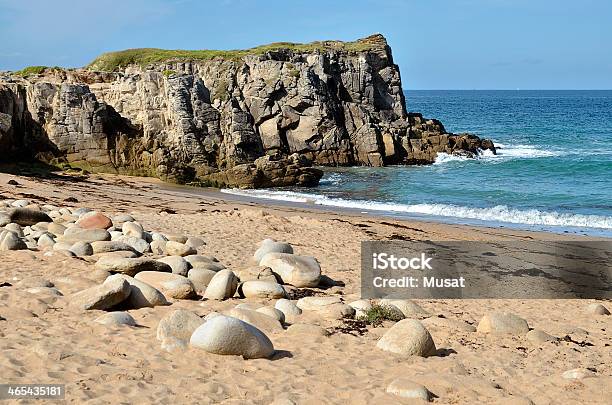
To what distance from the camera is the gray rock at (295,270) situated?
38.8 ft

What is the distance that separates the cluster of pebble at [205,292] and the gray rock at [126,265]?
2 centimetres

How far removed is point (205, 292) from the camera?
34.4 ft

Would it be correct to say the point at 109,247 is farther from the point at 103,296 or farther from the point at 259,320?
the point at 259,320

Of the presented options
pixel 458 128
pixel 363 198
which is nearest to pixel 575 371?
pixel 363 198

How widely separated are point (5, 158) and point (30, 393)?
97.3 feet

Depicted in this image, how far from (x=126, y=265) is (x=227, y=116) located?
27258mm

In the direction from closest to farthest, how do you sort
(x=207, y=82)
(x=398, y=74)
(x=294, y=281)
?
(x=294, y=281)
(x=207, y=82)
(x=398, y=74)

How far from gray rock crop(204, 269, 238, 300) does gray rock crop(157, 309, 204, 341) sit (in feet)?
7.42

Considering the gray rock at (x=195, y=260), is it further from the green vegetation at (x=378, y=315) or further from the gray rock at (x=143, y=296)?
the green vegetation at (x=378, y=315)

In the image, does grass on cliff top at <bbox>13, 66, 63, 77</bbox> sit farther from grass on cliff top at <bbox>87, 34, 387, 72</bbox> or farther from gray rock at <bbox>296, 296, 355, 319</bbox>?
gray rock at <bbox>296, 296, 355, 319</bbox>

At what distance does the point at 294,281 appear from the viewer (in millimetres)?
11805

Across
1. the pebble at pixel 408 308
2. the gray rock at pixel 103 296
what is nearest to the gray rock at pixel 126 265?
the gray rock at pixel 103 296

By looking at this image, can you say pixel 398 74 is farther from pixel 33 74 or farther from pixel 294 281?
pixel 294 281

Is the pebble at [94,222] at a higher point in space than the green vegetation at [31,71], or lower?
lower
